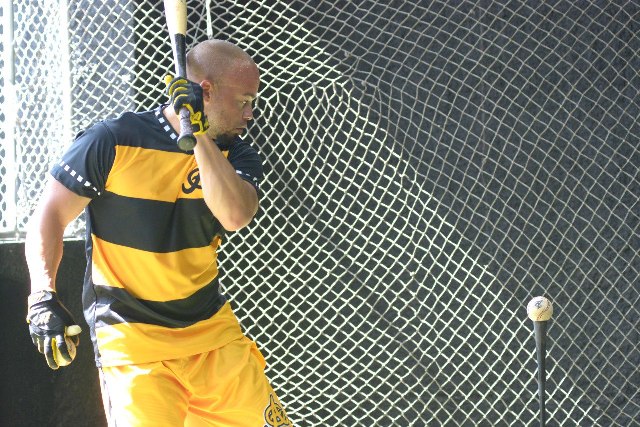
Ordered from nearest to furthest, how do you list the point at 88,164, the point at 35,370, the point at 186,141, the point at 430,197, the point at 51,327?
the point at 186,141, the point at 51,327, the point at 88,164, the point at 35,370, the point at 430,197

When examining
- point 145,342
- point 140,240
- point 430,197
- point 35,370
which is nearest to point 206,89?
point 140,240

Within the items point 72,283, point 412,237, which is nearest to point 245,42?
point 412,237

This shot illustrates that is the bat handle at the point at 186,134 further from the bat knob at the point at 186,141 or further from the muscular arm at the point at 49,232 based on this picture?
the muscular arm at the point at 49,232

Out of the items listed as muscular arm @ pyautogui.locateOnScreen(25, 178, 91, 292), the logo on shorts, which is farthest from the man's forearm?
the logo on shorts

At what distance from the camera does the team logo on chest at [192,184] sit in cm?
233

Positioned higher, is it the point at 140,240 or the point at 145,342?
the point at 140,240

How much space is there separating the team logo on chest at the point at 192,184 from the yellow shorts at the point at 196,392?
0.44 meters

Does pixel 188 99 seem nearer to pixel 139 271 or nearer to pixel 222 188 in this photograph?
pixel 222 188

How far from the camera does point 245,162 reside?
2479 mm

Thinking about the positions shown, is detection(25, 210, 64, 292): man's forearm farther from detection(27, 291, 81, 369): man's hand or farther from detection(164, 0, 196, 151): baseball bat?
detection(164, 0, 196, 151): baseball bat

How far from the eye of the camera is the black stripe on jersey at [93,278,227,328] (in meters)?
2.25

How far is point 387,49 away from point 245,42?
2.30ft

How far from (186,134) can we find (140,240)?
0.45 meters

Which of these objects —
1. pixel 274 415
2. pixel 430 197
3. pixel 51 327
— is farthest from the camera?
pixel 430 197
